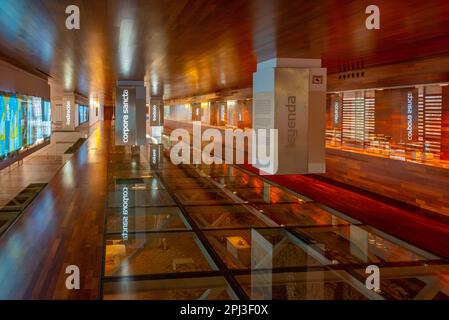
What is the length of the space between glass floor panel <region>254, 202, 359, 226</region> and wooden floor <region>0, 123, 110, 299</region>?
9.07 ft

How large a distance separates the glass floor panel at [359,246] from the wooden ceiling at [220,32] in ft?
8.84

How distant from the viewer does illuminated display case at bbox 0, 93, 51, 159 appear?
27.2 feet

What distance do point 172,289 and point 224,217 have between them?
124 inches

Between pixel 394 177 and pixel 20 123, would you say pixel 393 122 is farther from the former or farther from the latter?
pixel 20 123

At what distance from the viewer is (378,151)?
10.0 meters

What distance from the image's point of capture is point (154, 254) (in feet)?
19.3

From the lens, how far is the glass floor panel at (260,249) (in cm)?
560

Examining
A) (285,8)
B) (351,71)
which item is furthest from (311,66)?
(285,8)

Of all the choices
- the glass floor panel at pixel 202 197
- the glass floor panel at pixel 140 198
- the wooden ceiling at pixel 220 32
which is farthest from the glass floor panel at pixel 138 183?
the wooden ceiling at pixel 220 32

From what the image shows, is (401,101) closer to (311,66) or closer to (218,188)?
(311,66)

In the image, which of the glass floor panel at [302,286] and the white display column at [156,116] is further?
the white display column at [156,116]

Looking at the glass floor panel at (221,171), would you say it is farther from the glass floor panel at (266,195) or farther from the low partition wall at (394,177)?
the low partition wall at (394,177)

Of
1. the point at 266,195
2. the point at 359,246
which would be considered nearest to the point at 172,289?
the point at 359,246
